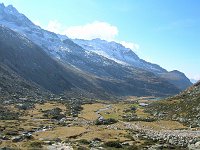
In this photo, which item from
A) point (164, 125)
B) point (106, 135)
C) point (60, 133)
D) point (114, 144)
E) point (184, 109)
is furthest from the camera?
point (184, 109)

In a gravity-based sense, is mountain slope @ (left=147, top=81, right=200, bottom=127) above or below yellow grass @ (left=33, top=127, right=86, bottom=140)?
above

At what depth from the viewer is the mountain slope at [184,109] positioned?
291ft

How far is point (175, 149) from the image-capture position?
53.1 m

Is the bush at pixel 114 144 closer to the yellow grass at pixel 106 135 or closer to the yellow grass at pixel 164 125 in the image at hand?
the yellow grass at pixel 106 135

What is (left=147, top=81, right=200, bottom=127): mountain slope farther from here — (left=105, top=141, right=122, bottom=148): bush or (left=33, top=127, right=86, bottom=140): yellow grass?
(left=105, top=141, right=122, bottom=148): bush

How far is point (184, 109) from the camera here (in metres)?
98.3

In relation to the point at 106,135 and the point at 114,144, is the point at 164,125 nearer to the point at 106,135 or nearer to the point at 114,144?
the point at 106,135

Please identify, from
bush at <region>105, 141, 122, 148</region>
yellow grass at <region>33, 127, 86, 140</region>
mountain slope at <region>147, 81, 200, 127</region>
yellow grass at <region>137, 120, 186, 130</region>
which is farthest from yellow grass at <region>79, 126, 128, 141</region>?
mountain slope at <region>147, 81, 200, 127</region>

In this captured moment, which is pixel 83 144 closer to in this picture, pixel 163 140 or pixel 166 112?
pixel 163 140

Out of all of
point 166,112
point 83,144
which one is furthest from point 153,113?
point 83,144

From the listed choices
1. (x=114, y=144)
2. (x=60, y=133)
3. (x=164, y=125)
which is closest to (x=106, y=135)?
(x=60, y=133)

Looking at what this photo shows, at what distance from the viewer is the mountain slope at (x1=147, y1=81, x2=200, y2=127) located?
291 ft

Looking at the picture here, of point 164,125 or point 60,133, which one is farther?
point 164,125

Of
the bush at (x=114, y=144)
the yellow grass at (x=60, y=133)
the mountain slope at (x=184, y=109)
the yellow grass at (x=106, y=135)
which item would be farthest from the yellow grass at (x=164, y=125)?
the bush at (x=114, y=144)
